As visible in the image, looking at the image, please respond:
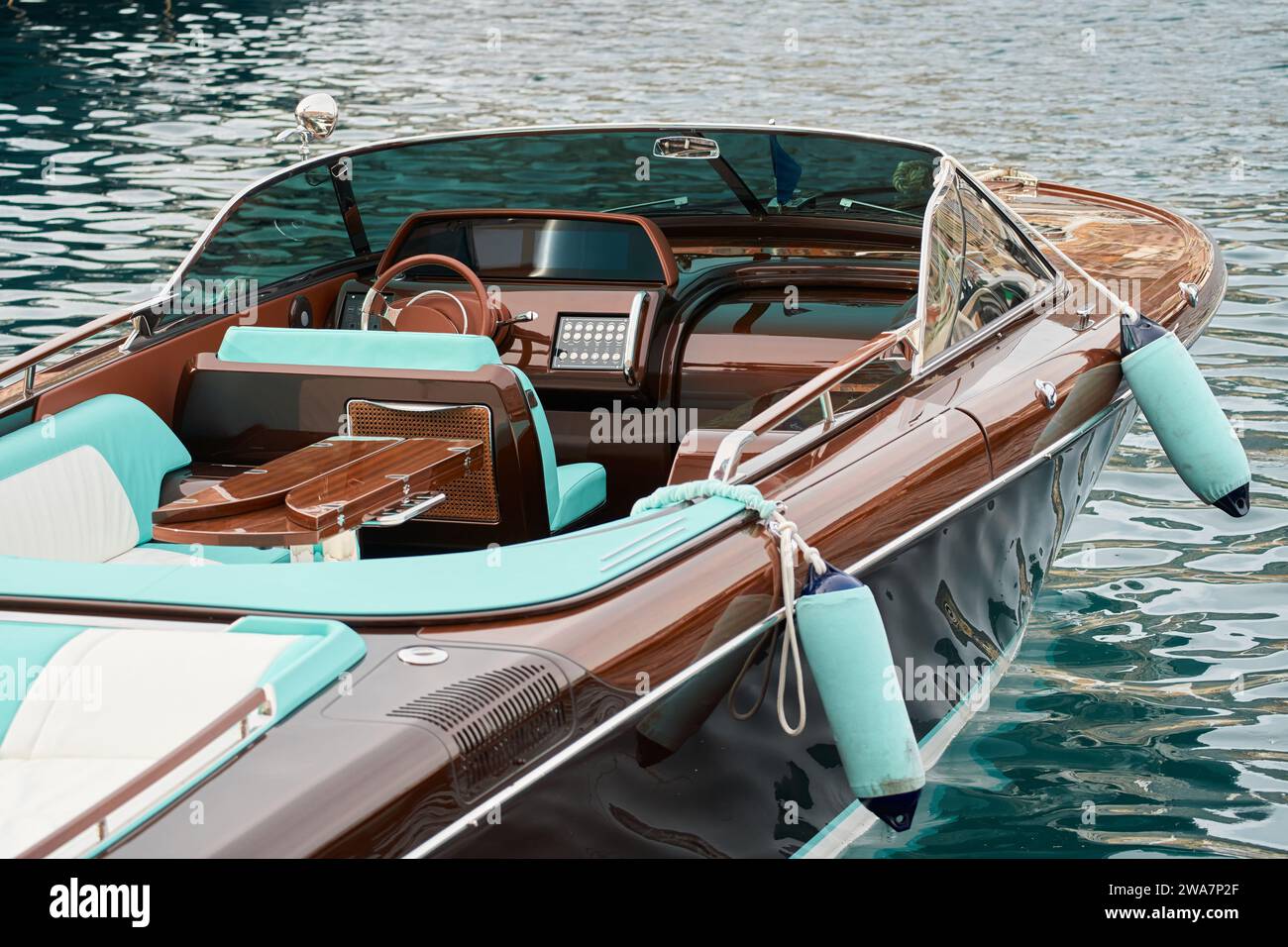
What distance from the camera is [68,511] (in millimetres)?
3059

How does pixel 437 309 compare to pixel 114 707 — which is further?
pixel 437 309

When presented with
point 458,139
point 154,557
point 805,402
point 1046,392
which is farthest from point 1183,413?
point 154,557

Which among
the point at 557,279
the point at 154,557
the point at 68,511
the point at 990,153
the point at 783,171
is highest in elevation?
the point at 783,171

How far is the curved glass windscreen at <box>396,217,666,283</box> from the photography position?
4293mm

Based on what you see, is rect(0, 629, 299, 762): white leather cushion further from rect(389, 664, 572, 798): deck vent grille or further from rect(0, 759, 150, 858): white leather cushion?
rect(389, 664, 572, 798): deck vent grille

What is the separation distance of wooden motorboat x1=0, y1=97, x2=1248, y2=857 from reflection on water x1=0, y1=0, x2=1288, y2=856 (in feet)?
1.04

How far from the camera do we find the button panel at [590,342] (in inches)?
165

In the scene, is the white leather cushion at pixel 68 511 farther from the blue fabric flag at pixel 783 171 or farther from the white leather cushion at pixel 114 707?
the blue fabric flag at pixel 783 171

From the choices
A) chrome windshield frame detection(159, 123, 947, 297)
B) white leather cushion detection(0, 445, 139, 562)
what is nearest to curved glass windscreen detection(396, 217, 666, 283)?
chrome windshield frame detection(159, 123, 947, 297)

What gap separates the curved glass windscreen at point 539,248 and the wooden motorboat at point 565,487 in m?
0.01

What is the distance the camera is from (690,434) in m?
2.84

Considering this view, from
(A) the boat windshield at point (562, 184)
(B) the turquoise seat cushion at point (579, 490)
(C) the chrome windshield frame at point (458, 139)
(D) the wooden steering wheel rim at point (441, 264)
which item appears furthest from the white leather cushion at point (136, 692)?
(D) the wooden steering wheel rim at point (441, 264)

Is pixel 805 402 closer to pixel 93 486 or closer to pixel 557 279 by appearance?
pixel 93 486

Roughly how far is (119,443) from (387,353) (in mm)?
608
